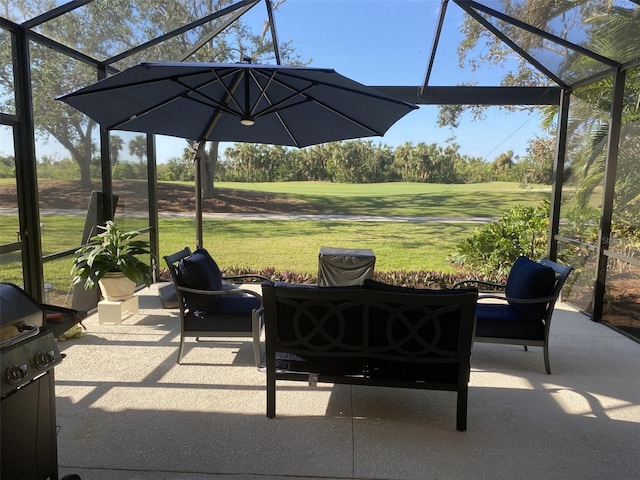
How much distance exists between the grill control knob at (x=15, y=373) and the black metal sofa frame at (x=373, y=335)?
4.21 ft

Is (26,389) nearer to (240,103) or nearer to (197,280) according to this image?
(197,280)

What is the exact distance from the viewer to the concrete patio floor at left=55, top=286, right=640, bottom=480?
227 cm

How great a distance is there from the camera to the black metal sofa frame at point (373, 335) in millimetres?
2547

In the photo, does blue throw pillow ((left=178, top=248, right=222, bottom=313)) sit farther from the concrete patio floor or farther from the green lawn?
the green lawn

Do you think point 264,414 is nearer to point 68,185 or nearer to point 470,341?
point 470,341

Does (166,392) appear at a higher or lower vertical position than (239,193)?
lower

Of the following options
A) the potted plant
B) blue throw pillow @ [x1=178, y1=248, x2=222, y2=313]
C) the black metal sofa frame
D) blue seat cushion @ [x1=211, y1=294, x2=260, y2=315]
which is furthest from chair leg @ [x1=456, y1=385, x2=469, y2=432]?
the potted plant

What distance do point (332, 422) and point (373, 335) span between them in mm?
591

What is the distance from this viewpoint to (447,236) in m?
7.89

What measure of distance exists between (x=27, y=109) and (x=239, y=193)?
14.1ft

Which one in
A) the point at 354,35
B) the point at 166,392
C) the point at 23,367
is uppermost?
the point at 354,35

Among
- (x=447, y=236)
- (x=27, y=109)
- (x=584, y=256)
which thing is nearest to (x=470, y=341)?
(x=584, y=256)

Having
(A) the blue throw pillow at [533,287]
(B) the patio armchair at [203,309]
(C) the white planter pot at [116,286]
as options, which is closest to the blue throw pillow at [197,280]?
(B) the patio armchair at [203,309]

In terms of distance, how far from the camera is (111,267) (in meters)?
4.52
